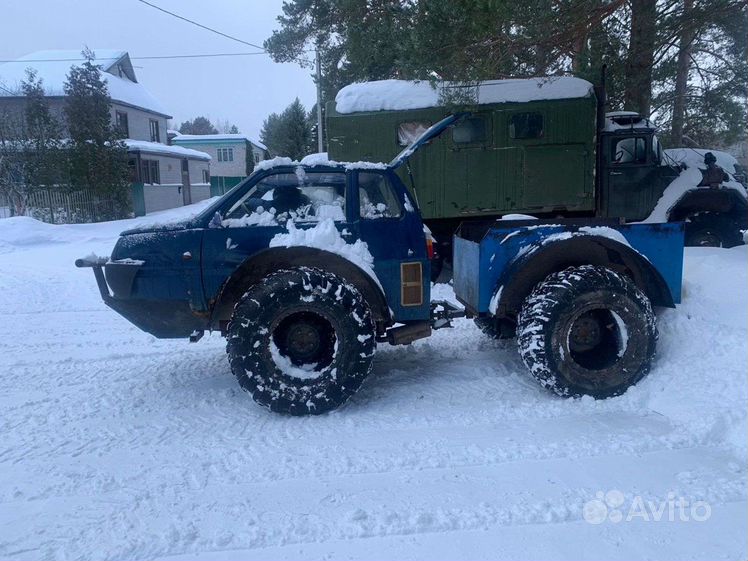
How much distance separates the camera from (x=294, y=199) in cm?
493

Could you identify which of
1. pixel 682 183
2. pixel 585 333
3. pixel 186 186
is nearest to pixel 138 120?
pixel 186 186

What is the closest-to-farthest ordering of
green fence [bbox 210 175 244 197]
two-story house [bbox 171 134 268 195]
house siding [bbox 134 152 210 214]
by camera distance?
house siding [bbox 134 152 210 214] < green fence [bbox 210 175 244 197] < two-story house [bbox 171 134 268 195]

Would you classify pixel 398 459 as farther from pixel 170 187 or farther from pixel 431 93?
pixel 170 187

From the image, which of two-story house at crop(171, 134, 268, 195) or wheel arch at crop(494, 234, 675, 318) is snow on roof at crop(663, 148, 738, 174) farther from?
two-story house at crop(171, 134, 268, 195)

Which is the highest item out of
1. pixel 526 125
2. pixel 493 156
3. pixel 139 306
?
pixel 526 125

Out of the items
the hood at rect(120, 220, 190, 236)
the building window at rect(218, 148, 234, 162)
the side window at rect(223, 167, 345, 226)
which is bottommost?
the hood at rect(120, 220, 190, 236)

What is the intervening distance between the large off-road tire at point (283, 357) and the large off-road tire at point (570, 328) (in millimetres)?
1345

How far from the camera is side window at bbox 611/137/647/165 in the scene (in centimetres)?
980

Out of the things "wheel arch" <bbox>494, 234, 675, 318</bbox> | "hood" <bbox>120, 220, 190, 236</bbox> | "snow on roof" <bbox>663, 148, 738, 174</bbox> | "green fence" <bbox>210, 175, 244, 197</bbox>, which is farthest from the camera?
"green fence" <bbox>210, 175, 244, 197</bbox>

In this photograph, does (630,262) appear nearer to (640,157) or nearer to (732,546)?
(732,546)

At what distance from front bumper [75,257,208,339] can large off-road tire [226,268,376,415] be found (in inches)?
21.2

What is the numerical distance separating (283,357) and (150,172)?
28166 millimetres

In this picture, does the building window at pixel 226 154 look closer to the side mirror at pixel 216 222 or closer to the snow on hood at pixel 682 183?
the snow on hood at pixel 682 183

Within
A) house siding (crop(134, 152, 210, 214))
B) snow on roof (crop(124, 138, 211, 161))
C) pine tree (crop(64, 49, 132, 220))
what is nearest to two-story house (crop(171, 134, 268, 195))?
house siding (crop(134, 152, 210, 214))
